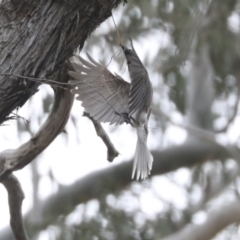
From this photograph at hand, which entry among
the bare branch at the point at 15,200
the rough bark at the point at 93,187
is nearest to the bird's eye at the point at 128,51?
the bare branch at the point at 15,200

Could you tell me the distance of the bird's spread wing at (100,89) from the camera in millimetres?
1789

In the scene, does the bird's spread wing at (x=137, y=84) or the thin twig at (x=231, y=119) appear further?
the thin twig at (x=231, y=119)

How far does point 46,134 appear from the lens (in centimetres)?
181

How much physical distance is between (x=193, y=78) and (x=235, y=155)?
1.14 meters

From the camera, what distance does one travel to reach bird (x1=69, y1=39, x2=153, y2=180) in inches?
69.0

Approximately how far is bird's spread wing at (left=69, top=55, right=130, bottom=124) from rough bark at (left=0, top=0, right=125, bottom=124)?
0.39 m

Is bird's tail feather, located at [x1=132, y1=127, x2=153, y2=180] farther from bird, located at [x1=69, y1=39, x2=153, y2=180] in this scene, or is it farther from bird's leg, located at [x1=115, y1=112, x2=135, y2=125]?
bird's leg, located at [x1=115, y1=112, x2=135, y2=125]

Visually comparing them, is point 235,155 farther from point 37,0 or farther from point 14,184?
point 37,0

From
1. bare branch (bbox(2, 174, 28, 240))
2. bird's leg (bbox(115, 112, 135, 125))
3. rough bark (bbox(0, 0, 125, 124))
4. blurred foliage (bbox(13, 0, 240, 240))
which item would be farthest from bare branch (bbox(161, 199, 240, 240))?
blurred foliage (bbox(13, 0, 240, 240))

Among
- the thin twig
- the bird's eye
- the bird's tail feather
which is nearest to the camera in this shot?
A: the bird's eye

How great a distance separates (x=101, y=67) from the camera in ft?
6.23

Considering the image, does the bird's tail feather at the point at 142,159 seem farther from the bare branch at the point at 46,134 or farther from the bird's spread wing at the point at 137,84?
the bare branch at the point at 46,134

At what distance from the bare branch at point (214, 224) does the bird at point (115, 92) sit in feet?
0.84

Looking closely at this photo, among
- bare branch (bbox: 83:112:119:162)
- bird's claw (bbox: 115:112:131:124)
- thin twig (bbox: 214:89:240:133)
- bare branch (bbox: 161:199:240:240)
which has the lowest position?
bare branch (bbox: 161:199:240:240)
